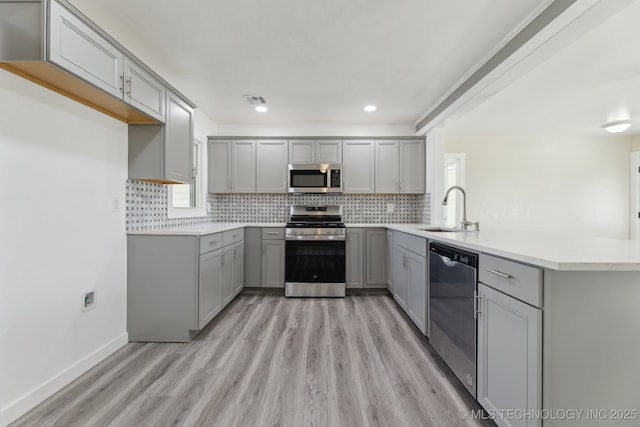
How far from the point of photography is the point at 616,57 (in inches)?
92.9

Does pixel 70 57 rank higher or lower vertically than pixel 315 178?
higher

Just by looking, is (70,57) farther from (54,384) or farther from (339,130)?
(339,130)

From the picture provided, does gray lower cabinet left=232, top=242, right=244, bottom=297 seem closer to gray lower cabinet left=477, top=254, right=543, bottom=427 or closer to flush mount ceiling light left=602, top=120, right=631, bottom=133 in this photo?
gray lower cabinet left=477, top=254, right=543, bottom=427

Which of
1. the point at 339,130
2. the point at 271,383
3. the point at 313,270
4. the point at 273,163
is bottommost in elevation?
the point at 271,383

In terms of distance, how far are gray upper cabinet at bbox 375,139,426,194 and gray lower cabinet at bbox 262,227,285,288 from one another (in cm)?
170

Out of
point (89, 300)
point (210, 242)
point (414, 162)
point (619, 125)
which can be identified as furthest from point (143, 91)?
point (619, 125)

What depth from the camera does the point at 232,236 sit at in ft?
10.6

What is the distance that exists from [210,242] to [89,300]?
955 mm

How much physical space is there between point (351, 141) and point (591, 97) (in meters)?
2.86

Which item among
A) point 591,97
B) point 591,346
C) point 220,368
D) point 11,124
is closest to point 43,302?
A: point 11,124

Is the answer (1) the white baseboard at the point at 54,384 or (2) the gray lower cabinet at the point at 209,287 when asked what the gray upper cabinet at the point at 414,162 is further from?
(1) the white baseboard at the point at 54,384

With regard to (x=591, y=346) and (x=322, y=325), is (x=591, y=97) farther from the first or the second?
(x=322, y=325)

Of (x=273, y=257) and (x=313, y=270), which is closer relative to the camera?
(x=313, y=270)

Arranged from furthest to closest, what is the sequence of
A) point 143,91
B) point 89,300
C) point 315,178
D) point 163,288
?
1. point 315,178
2. point 163,288
3. point 143,91
4. point 89,300
